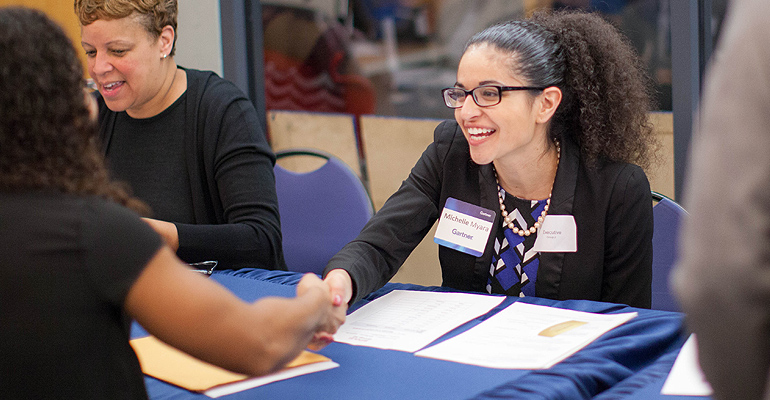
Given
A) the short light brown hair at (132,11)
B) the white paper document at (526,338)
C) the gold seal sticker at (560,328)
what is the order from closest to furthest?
the white paper document at (526,338)
the gold seal sticker at (560,328)
the short light brown hair at (132,11)

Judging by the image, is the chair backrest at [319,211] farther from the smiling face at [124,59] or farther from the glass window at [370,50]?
the glass window at [370,50]

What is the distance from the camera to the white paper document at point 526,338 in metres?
1.13

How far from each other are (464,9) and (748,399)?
2.80m

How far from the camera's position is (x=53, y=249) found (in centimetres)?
71

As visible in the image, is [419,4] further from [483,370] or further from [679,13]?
[483,370]

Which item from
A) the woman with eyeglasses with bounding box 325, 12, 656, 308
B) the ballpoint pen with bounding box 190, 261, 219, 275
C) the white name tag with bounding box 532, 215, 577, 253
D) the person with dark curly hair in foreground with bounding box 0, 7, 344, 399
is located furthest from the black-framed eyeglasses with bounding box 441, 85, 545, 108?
the person with dark curly hair in foreground with bounding box 0, 7, 344, 399

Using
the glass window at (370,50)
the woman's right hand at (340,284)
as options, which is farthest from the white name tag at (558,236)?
the glass window at (370,50)

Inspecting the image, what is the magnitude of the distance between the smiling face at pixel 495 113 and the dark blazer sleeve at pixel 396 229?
16cm

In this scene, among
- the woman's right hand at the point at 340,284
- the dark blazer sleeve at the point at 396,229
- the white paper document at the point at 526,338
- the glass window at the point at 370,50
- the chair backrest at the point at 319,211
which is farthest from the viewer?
the glass window at the point at 370,50

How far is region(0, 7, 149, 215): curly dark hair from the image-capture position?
2.38 ft

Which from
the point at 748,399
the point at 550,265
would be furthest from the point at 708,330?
the point at 550,265

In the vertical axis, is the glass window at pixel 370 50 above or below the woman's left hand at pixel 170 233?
above

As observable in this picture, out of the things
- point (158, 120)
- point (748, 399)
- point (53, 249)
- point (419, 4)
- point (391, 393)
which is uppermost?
point (419, 4)

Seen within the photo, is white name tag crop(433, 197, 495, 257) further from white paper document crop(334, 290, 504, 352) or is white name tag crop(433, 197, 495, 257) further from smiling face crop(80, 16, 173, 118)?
smiling face crop(80, 16, 173, 118)
